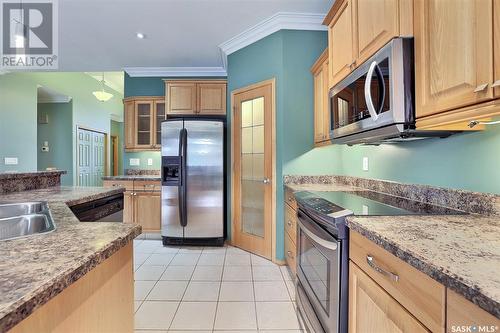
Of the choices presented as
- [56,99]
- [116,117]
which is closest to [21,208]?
[56,99]

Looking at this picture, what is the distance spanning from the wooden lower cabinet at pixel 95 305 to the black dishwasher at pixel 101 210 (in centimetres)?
91

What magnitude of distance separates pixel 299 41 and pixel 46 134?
5.75m

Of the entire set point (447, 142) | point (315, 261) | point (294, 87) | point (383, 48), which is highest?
point (294, 87)

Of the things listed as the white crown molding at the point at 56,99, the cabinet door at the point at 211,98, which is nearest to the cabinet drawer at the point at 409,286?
the cabinet door at the point at 211,98

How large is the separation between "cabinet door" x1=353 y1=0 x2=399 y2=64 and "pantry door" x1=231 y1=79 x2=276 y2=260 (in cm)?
137

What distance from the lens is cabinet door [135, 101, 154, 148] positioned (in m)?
4.16

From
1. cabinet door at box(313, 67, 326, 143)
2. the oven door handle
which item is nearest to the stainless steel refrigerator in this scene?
cabinet door at box(313, 67, 326, 143)

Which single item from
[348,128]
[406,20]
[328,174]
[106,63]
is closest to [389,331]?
[348,128]

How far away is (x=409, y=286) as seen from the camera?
749mm

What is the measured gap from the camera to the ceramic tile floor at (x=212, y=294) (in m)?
1.76

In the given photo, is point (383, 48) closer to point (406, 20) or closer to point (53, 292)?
point (406, 20)

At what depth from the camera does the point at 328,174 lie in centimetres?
280

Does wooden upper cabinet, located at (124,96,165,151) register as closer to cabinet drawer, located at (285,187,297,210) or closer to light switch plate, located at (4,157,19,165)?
light switch plate, located at (4,157,19,165)

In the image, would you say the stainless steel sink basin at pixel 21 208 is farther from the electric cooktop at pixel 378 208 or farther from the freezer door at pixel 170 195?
the freezer door at pixel 170 195
